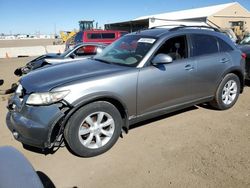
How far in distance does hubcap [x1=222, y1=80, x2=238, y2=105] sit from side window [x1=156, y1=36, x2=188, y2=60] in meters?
1.37

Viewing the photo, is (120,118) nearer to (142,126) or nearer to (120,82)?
(120,82)

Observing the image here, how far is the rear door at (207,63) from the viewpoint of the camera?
4828 mm

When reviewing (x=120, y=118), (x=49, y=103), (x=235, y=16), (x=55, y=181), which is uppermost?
(x=235, y=16)

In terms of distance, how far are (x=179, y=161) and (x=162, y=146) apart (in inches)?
19.2

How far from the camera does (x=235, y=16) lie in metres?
45.8

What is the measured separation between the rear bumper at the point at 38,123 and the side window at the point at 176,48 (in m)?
2.16

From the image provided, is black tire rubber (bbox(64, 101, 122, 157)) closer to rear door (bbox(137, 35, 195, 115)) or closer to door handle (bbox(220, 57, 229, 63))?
rear door (bbox(137, 35, 195, 115))

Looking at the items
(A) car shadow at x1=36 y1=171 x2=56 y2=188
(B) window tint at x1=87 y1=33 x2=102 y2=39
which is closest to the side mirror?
(A) car shadow at x1=36 y1=171 x2=56 y2=188

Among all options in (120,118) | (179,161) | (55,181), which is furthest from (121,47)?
(55,181)

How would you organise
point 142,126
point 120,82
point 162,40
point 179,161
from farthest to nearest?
point 142,126 → point 162,40 → point 120,82 → point 179,161

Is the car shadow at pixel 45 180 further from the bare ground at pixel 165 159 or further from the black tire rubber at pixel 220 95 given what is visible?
the black tire rubber at pixel 220 95

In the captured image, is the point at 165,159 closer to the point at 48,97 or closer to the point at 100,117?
the point at 100,117

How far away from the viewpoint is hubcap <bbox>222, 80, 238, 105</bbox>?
5512 mm

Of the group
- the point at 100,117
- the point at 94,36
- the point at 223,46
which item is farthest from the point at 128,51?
the point at 94,36
